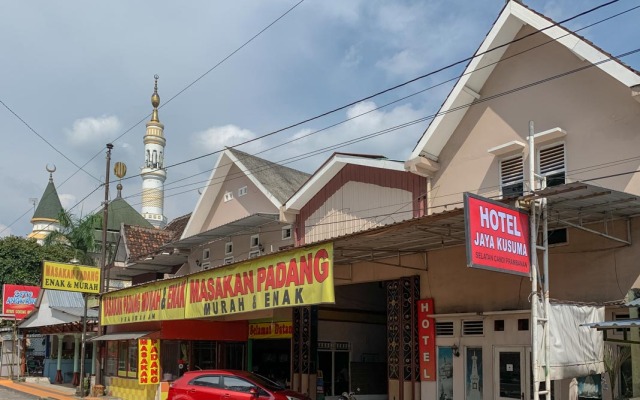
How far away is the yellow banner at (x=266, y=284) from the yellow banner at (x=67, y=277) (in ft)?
Result: 38.8

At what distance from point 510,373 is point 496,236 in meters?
5.74

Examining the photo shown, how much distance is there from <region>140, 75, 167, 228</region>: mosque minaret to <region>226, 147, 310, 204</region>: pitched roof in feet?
205

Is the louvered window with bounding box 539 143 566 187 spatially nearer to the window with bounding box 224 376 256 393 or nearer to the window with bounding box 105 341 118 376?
the window with bounding box 224 376 256 393

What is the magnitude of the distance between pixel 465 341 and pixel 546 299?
5.52 m

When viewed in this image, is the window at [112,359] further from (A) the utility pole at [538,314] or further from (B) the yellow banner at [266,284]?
(A) the utility pole at [538,314]

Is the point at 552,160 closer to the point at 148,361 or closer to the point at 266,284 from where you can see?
the point at 266,284

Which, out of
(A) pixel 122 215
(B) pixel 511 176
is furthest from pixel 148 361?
(A) pixel 122 215

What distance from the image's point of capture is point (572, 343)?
37.0 feet

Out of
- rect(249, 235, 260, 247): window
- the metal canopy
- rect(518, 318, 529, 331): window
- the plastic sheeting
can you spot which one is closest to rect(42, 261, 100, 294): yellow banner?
rect(249, 235, 260, 247): window

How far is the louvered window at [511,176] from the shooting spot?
1531 centimetres

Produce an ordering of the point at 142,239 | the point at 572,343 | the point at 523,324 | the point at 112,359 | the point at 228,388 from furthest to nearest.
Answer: the point at 142,239
the point at 112,359
the point at 228,388
the point at 523,324
the point at 572,343

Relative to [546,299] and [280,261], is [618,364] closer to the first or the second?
[546,299]

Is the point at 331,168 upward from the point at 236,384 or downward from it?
upward

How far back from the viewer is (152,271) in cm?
3188
